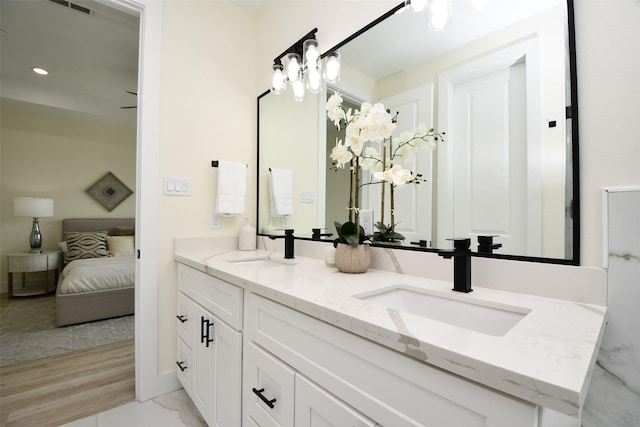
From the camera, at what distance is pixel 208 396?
4.26 ft

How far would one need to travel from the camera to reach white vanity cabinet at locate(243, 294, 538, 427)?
0.48 meters

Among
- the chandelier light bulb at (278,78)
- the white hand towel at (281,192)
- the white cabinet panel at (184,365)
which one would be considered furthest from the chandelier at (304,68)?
the white cabinet panel at (184,365)

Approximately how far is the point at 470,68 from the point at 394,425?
1107 millimetres

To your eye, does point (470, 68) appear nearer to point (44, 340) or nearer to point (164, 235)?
point (164, 235)

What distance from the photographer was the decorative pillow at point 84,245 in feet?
13.2

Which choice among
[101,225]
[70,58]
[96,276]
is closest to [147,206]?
[96,276]

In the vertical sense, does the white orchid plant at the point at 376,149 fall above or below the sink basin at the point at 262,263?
above

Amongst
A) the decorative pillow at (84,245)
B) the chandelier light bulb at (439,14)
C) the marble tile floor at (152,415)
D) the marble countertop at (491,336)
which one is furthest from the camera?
the decorative pillow at (84,245)

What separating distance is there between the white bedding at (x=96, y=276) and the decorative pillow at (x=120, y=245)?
102cm

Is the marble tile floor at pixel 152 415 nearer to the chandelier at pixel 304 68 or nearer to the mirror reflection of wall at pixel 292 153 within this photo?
the mirror reflection of wall at pixel 292 153

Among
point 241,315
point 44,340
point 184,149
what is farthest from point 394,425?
point 44,340

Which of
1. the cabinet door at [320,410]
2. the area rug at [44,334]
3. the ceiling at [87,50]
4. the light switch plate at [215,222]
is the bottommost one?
the area rug at [44,334]

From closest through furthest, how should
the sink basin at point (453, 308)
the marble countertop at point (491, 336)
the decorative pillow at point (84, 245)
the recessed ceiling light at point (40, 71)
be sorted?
the marble countertop at point (491, 336)
the sink basin at point (453, 308)
the recessed ceiling light at point (40, 71)
the decorative pillow at point (84, 245)

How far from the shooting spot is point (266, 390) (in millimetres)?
935
